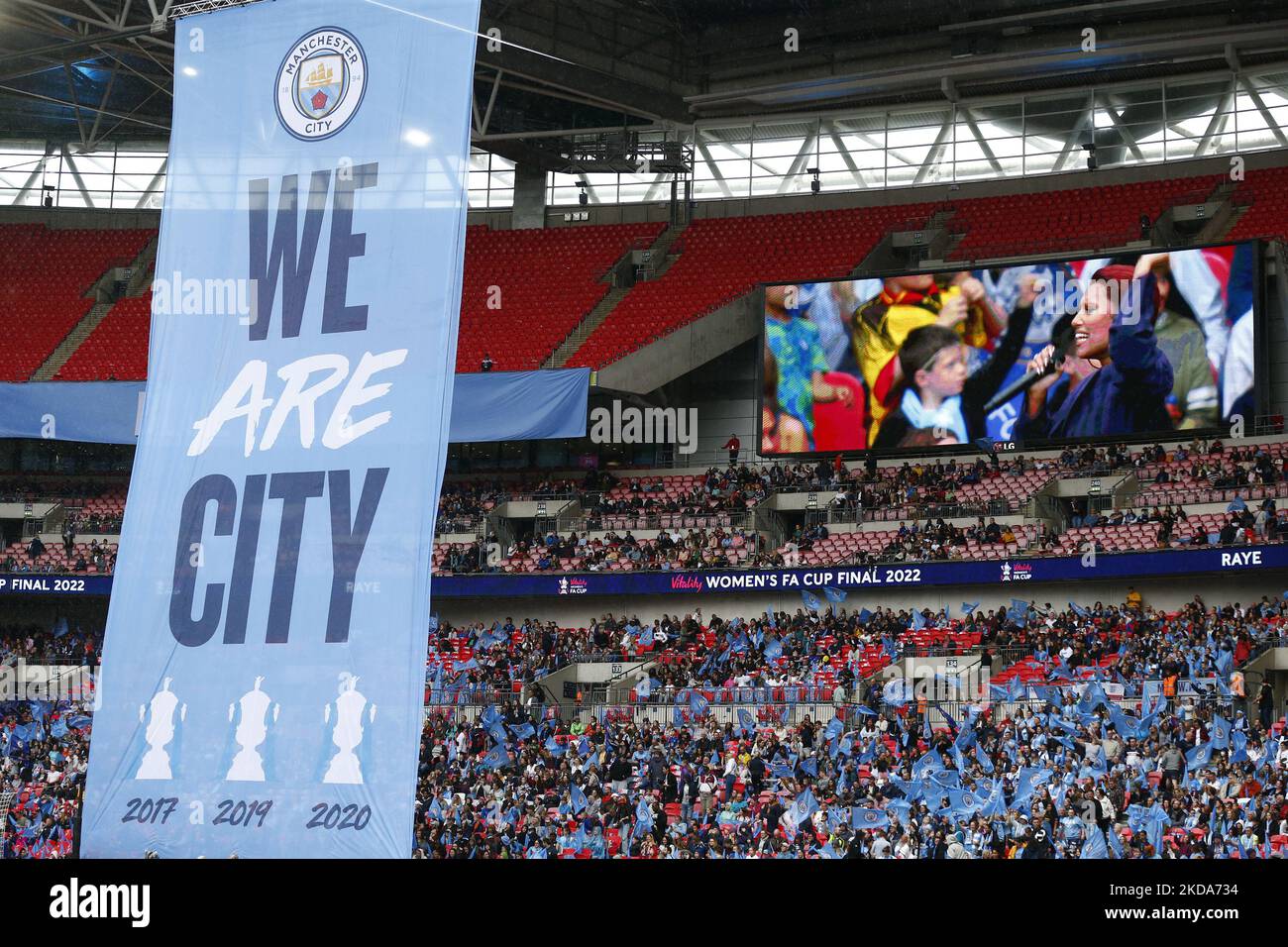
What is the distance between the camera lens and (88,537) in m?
32.3

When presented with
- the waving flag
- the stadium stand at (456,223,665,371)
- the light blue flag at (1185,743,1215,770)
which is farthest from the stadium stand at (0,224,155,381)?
the light blue flag at (1185,743,1215,770)

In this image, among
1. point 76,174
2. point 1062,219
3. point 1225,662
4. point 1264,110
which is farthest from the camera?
point 76,174

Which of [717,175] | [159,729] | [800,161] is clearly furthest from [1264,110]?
[159,729]

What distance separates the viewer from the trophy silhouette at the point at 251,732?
6.86m

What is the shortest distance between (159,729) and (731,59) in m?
30.3

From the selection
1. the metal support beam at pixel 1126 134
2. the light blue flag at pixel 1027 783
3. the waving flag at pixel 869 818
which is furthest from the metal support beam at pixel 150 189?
the light blue flag at pixel 1027 783

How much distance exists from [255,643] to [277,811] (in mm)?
772

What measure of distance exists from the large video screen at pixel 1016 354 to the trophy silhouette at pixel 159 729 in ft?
78.2

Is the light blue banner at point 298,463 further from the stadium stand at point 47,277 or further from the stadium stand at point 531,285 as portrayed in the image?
the stadium stand at point 47,277

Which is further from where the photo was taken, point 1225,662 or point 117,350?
point 117,350

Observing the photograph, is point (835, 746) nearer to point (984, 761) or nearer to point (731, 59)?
point (984, 761)

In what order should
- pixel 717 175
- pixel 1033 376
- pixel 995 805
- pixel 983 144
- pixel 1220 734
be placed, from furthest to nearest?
pixel 717 175 < pixel 983 144 < pixel 1033 376 < pixel 1220 734 < pixel 995 805

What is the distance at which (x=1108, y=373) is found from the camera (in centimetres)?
2841
